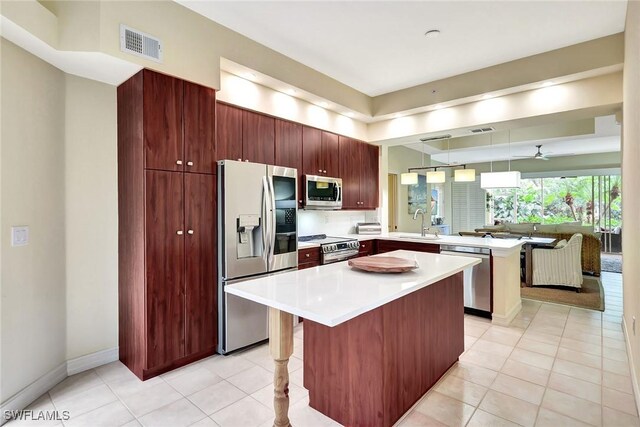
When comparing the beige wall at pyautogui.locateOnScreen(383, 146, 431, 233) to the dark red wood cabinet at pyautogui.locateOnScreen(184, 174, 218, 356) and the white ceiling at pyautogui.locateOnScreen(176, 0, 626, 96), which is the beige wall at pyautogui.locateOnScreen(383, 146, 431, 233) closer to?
the white ceiling at pyautogui.locateOnScreen(176, 0, 626, 96)

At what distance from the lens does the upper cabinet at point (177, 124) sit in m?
2.50

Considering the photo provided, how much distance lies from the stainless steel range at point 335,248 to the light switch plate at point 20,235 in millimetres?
2632

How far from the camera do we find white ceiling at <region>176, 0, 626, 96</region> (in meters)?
2.66

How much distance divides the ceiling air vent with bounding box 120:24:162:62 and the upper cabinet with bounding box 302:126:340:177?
1.94 metres

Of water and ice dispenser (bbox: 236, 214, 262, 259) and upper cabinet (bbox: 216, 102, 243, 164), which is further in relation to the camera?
upper cabinet (bbox: 216, 102, 243, 164)

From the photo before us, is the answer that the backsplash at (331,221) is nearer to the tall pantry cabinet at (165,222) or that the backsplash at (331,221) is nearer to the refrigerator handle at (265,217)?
the refrigerator handle at (265,217)

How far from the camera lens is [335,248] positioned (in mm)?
4035

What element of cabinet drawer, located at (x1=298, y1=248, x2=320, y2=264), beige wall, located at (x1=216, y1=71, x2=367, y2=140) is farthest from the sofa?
cabinet drawer, located at (x1=298, y1=248, x2=320, y2=264)

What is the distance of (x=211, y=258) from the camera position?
2.91 m

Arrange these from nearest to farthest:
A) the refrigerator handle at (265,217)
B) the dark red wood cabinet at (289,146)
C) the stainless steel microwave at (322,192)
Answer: the refrigerator handle at (265,217), the dark red wood cabinet at (289,146), the stainless steel microwave at (322,192)

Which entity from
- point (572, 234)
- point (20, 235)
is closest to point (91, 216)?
point (20, 235)

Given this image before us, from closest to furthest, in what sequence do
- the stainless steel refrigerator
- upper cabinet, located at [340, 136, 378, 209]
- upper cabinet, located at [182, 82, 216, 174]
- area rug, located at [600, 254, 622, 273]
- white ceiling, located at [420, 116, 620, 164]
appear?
upper cabinet, located at [182, 82, 216, 174], the stainless steel refrigerator, upper cabinet, located at [340, 136, 378, 209], white ceiling, located at [420, 116, 620, 164], area rug, located at [600, 254, 622, 273]

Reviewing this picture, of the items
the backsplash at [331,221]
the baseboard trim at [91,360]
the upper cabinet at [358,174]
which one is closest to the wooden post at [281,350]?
the baseboard trim at [91,360]

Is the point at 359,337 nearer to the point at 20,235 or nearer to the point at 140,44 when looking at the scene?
the point at 20,235
